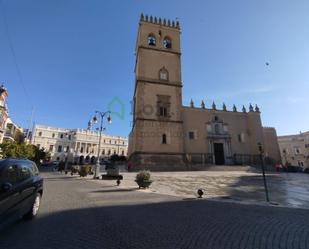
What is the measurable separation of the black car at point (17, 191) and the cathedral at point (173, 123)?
23364mm

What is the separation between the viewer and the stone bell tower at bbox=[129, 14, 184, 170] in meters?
30.2

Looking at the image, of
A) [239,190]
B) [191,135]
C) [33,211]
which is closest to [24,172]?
[33,211]

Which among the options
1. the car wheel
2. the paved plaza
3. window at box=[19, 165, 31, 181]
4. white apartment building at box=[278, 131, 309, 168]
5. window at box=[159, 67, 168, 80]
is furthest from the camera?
white apartment building at box=[278, 131, 309, 168]

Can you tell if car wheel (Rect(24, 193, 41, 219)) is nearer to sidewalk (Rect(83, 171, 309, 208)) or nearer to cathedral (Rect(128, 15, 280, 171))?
sidewalk (Rect(83, 171, 309, 208))

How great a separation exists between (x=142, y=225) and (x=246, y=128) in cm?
3865

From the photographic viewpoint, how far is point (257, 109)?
39312mm

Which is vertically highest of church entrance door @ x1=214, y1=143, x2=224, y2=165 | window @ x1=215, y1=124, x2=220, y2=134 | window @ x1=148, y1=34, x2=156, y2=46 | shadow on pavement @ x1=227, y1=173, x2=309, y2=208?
window @ x1=148, y1=34, x2=156, y2=46

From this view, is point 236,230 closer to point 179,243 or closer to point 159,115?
point 179,243

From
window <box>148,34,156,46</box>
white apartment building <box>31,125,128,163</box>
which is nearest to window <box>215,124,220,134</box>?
window <box>148,34,156,46</box>

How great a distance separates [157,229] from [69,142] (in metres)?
74.2

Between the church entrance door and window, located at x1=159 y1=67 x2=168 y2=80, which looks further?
the church entrance door

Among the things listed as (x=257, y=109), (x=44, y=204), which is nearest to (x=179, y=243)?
(x=44, y=204)

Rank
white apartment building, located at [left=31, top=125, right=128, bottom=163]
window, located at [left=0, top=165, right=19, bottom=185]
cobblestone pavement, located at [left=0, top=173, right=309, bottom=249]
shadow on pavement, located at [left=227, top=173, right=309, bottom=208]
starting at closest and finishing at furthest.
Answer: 1. cobblestone pavement, located at [left=0, top=173, right=309, bottom=249]
2. window, located at [left=0, top=165, right=19, bottom=185]
3. shadow on pavement, located at [left=227, top=173, right=309, bottom=208]
4. white apartment building, located at [left=31, top=125, right=128, bottom=163]

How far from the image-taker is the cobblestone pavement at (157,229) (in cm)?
376
